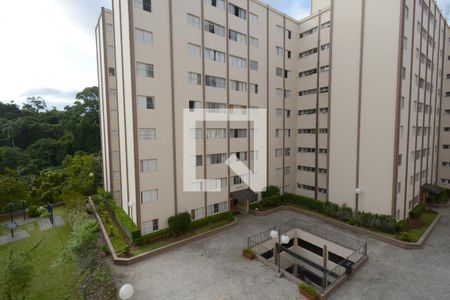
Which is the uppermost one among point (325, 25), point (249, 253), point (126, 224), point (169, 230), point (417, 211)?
point (325, 25)

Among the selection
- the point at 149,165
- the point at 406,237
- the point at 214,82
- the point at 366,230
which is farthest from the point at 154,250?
the point at 406,237

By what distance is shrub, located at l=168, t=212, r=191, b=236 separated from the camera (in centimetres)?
1853

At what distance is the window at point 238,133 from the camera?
2314 centimetres

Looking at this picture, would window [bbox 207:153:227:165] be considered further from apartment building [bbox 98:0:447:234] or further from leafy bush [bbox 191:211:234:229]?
leafy bush [bbox 191:211:234:229]

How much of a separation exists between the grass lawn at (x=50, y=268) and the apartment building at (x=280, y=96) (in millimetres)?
5526

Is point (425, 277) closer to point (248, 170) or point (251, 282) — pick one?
point (251, 282)

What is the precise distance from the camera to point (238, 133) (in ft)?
77.7

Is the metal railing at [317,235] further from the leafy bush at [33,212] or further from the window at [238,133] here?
the leafy bush at [33,212]

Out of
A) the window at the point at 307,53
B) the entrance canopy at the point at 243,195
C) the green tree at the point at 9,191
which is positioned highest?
the window at the point at 307,53

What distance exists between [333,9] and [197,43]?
47.9 ft

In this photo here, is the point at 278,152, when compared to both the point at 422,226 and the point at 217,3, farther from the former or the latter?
the point at 217,3

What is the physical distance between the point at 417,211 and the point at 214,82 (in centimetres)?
2432

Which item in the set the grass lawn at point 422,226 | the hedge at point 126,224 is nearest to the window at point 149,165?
the hedge at point 126,224

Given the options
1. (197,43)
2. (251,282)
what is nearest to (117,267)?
(251,282)
